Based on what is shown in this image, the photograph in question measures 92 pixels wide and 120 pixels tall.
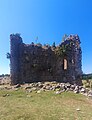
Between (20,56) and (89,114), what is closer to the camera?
(89,114)

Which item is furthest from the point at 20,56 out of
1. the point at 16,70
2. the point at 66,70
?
the point at 66,70

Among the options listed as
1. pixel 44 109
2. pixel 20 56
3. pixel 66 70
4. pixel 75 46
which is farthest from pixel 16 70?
pixel 44 109

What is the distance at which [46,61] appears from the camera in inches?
1226

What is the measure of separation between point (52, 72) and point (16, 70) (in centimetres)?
527

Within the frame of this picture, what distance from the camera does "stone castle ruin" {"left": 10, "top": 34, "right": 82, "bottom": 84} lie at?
1177 inches

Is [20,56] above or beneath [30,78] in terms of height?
above

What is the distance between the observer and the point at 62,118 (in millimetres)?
10523

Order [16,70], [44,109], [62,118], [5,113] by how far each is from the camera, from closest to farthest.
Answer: [62,118] < [5,113] < [44,109] < [16,70]

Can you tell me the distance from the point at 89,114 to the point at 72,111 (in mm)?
972

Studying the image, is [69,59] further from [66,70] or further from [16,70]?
[16,70]

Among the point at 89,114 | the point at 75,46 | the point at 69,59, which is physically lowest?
the point at 89,114

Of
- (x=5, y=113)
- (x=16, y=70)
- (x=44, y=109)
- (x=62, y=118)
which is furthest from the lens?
(x=16, y=70)

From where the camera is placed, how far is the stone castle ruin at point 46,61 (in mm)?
29891

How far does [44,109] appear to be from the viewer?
12.3 meters
